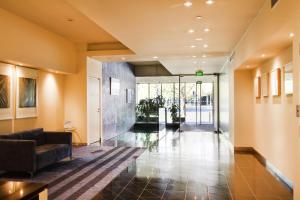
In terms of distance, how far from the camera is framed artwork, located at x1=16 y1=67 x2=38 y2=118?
6.21m

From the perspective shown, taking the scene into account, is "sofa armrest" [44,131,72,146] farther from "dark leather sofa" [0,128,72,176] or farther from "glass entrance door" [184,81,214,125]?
"glass entrance door" [184,81,214,125]

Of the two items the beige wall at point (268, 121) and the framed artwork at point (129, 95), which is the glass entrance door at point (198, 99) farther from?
the beige wall at point (268, 121)

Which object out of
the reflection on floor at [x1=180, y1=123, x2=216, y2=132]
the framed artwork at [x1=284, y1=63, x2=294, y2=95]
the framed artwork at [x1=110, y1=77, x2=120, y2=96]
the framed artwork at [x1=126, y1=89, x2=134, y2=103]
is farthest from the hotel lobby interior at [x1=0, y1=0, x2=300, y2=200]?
the reflection on floor at [x1=180, y1=123, x2=216, y2=132]

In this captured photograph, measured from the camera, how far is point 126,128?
12922 mm

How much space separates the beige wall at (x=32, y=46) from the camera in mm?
5461

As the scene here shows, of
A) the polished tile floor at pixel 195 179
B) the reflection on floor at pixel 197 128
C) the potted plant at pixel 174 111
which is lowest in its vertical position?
the polished tile floor at pixel 195 179

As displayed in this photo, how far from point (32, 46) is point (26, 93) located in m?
1.19

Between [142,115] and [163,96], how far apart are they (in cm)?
195

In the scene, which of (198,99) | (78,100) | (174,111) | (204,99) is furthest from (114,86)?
(204,99)

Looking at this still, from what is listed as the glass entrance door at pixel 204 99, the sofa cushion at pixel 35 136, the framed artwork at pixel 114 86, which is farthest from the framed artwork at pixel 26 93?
the glass entrance door at pixel 204 99

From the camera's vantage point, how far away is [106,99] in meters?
10.1

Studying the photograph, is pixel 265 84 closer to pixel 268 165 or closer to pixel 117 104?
pixel 268 165

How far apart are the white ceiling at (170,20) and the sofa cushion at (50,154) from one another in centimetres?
284

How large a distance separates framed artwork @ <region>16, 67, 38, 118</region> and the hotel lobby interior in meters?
0.03
